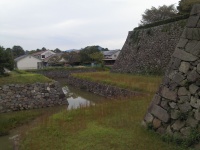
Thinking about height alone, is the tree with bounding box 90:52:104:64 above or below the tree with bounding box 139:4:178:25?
below

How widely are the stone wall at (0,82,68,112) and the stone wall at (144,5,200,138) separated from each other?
10279mm

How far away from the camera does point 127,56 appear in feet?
94.8

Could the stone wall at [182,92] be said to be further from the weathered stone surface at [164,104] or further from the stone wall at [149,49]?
the stone wall at [149,49]

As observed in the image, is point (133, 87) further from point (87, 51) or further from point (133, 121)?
point (87, 51)

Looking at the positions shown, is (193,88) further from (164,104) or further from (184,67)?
(164,104)

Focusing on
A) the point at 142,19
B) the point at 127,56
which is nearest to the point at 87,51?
the point at 142,19

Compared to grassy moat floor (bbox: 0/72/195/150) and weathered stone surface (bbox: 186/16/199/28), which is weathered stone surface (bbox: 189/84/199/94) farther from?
weathered stone surface (bbox: 186/16/199/28)

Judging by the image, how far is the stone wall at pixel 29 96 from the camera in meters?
15.0

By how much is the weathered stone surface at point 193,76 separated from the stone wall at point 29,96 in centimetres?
1128

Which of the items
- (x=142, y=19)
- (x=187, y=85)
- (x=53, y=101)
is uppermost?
(x=142, y=19)

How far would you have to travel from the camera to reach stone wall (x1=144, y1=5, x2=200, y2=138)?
19.0 feet

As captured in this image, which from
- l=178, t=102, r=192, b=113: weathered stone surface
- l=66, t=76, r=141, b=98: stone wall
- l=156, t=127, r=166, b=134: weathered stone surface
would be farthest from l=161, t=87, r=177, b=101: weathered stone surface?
l=66, t=76, r=141, b=98: stone wall

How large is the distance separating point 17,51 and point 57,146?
77151mm

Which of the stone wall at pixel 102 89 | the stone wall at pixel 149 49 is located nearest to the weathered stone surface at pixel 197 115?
the stone wall at pixel 102 89
